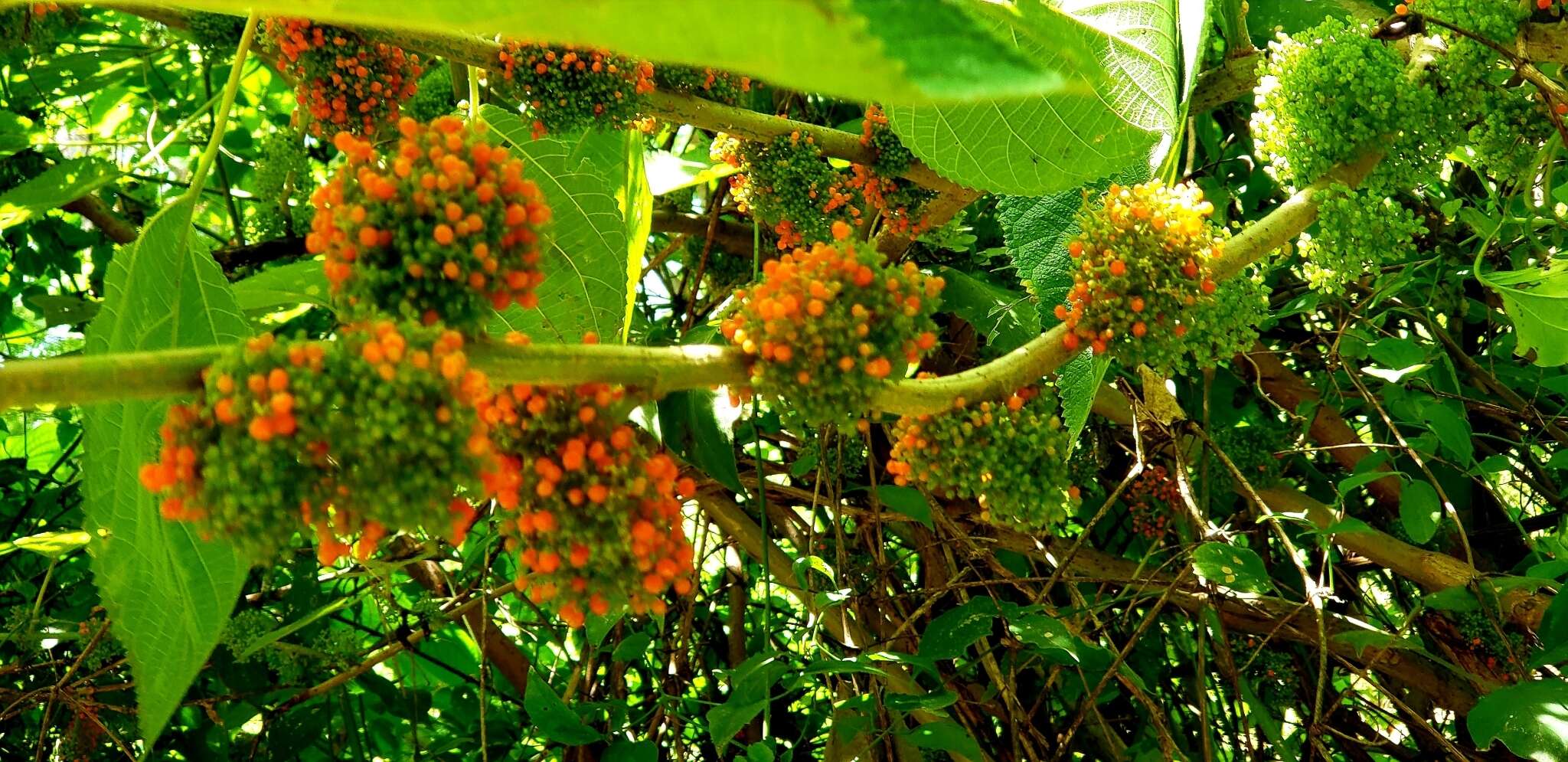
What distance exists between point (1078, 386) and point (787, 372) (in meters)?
0.57

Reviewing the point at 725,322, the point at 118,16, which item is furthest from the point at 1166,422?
the point at 118,16

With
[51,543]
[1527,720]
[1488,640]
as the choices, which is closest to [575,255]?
[51,543]

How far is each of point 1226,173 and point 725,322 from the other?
1.91m

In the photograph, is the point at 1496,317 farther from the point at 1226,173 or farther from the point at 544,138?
the point at 544,138

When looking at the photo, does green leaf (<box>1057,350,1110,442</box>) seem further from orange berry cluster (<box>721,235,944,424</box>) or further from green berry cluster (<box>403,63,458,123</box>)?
green berry cluster (<box>403,63,458,123</box>)

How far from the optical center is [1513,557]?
7.99 feet

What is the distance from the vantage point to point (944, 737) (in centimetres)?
147

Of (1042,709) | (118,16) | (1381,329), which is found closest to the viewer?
(1042,709)

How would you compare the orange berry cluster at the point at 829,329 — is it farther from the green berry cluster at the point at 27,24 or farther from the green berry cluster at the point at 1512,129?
the green berry cluster at the point at 27,24

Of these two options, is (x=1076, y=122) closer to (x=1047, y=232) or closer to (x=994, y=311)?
(x=1047, y=232)

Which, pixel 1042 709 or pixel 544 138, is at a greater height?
pixel 544 138

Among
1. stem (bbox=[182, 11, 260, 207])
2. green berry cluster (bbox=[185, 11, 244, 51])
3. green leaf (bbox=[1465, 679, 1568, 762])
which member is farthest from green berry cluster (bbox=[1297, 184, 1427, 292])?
green berry cluster (bbox=[185, 11, 244, 51])

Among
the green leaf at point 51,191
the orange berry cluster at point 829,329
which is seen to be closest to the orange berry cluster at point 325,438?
the orange berry cluster at point 829,329

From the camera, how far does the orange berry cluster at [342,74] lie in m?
1.49
